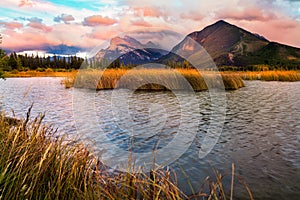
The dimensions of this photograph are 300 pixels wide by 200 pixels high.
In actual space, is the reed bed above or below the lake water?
above

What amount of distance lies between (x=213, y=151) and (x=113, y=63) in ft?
78.5

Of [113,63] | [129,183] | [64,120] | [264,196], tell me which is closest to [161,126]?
[64,120]

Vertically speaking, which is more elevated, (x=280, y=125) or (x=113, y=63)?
(x=113, y=63)

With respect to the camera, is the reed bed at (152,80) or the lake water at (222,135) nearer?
the lake water at (222,135)

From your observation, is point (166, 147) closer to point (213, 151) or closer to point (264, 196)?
point (213, 151)

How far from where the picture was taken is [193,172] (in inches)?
177

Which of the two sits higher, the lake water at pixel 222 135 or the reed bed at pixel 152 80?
the reed bed at pixel 152 80

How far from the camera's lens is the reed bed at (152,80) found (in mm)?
17469

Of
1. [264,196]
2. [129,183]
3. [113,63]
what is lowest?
[264,196]

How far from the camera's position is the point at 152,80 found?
706 inches

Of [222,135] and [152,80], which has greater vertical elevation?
[152,80]

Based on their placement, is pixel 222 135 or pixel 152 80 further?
pixel 152 80

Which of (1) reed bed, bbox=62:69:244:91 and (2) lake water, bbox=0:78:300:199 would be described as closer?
(2) lake water, bbox=0:78:300:199

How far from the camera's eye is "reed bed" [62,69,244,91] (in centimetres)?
1747
